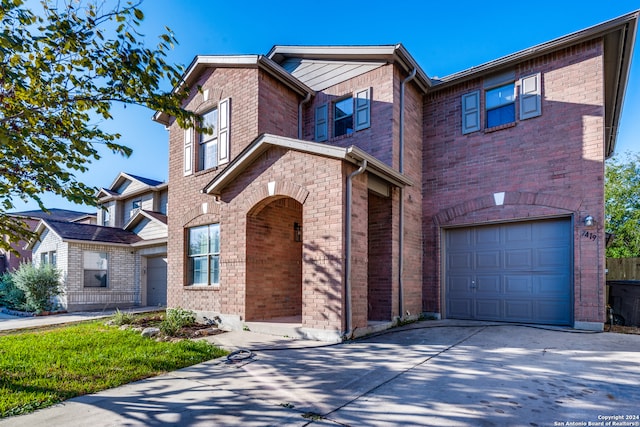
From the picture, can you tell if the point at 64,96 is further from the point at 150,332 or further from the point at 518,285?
the point at 518,285

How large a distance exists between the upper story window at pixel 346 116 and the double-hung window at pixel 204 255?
4093 millimetres

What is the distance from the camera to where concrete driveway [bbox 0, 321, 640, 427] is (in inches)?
142

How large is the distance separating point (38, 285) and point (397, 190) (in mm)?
14049

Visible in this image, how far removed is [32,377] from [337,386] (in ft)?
13.7

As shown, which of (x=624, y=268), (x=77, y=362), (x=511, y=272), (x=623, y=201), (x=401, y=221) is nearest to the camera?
(x=77, y=362)

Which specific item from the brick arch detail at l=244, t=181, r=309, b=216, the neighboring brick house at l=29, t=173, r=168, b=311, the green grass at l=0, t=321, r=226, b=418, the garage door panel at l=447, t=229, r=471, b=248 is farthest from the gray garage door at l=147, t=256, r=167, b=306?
the garage door panel at l=447, t=229, r=471, b=248

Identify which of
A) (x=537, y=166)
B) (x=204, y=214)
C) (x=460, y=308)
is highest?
(x=537, y=166)

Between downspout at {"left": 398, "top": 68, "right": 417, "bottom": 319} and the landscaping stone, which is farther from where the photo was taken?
downspout at {"left": 398, "top": 68, "right": 417, "bottom": 319}

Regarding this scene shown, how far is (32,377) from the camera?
4.98 metres

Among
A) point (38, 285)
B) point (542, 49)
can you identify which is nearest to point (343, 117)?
point (542, 49)

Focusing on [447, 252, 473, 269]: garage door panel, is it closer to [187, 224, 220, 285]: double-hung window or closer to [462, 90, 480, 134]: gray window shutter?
[462, 90, 480, 134]: gray window shutter

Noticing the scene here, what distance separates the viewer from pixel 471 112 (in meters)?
9.56

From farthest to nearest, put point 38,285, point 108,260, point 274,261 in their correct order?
point 108,260 → point 38,285 → point 274,261

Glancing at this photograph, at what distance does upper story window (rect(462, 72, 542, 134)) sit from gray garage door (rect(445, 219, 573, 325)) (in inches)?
103
